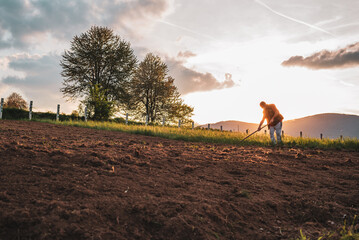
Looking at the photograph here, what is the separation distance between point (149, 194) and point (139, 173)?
768mm

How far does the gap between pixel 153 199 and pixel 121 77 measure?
23.9 meters

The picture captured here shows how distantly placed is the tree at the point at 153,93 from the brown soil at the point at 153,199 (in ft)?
78.3

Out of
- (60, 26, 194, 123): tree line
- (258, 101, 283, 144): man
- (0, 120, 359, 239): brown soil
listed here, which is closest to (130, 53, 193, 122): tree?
(60, 26, 194, 123): tree line

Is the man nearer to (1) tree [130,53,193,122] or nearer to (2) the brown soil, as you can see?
(2) the brown soil

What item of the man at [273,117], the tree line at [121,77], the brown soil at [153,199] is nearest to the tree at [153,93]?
the tree line at [121,77]

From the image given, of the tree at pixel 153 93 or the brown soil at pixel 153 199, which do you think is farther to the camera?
the tree at pixel 153 93

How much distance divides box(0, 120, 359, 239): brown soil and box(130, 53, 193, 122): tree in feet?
78.3

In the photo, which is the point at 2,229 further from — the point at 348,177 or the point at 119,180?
the point at 348,177

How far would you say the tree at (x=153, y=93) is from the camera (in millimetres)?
27656

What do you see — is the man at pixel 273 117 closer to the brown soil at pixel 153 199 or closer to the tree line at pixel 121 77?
the brown soil at pixel 153 199

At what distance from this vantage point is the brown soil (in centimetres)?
208

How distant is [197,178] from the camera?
3.75 m

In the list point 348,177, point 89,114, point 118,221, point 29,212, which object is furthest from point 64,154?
point 89,114

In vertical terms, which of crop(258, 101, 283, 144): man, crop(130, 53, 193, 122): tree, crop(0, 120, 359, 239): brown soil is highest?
crop(130, 53, 193, 122): tree
